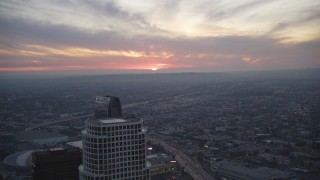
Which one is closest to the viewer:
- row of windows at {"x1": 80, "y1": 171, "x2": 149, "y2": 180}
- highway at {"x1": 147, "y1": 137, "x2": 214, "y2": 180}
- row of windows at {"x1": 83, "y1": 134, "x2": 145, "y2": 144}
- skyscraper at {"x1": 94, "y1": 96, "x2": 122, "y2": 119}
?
row of windows at {"x1": 83, "y1": 134, "x2": 145, "y2": 144}

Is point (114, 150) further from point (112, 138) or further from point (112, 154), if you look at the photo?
point (112, 138)

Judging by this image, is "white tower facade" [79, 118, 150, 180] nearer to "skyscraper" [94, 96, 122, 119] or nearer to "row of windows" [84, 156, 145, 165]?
"row of windows" [84, 156, 145, 165]

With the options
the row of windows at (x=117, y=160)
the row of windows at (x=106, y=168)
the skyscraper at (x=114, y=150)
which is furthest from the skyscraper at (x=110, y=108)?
the row of windows at (x=106, y=168)

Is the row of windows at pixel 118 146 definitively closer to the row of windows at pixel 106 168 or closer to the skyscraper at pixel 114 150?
the skyscraper at pixel 114 150

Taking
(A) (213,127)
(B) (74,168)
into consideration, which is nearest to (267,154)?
(A) (213,127)

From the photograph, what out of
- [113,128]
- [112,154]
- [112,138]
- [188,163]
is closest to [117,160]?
[112,154]

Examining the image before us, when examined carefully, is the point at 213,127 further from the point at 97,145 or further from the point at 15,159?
the point at 97,145

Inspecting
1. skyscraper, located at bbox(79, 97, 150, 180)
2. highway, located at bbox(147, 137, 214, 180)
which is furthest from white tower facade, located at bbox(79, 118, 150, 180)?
highway, located at bbox(147, 137, 214, 180)

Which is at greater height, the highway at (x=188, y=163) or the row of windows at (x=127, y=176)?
the row of windows at (x=127, y=176)
